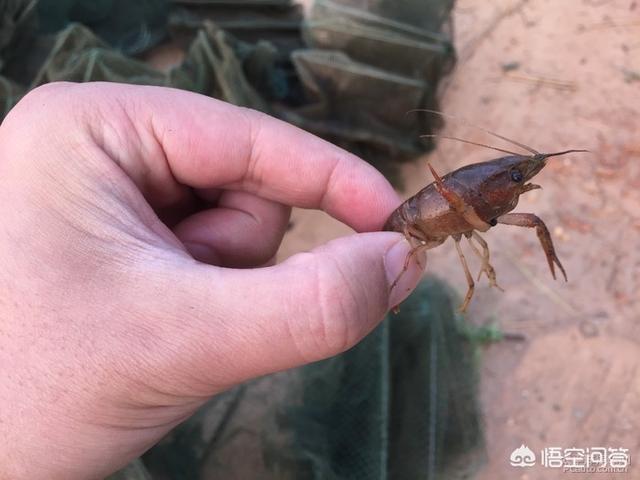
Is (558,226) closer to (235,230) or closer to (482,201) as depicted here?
(482,201)

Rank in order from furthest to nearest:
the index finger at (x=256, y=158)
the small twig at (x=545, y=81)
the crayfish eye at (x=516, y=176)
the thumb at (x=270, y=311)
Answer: the small twig at (x=545, y=81) → the crayfish eye at (x=516, y=176) → the index finger at (x=256, y=158) → the thumb at (x=270, y=311)

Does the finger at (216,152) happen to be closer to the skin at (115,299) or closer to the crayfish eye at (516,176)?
the skin at (115,299)

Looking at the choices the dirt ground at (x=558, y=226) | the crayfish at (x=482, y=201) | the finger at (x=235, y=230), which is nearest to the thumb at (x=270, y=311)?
the crayfish at (x=482, y=201)

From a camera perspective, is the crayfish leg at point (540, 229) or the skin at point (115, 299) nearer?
the skin at point (115, 299)

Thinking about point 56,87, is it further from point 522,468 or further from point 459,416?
point 522,468

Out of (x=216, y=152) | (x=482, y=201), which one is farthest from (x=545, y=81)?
(x=216, y=152)

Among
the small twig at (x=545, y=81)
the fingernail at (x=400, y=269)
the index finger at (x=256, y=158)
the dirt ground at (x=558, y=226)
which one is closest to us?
the fingernail at (x=400, y=269)

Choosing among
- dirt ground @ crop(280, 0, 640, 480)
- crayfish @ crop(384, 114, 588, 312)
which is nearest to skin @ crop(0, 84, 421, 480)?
crayfish @ crop(384, 114, 588, 312)

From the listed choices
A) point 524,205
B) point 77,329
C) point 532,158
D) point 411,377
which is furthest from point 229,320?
point 524,205
